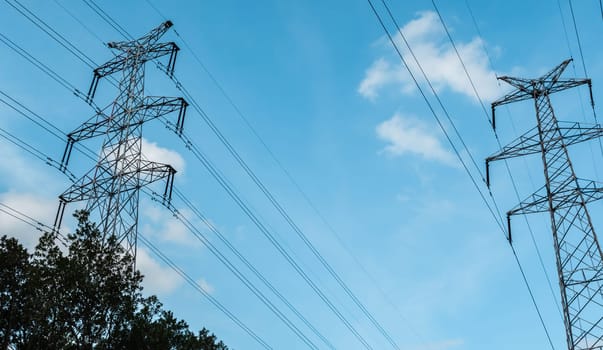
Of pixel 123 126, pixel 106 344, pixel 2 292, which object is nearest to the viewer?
pixel 2 292

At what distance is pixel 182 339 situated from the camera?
25094mm

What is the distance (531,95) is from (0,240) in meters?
25.3

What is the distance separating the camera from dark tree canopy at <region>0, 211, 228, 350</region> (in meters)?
17.0

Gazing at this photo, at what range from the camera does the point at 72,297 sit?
18031 millimetres

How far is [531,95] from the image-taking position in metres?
29.3

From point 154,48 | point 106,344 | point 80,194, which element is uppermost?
point 154,48

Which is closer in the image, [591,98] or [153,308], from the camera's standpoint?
[153,308]

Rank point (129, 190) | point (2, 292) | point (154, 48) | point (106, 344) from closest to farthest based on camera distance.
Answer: point (2, 292), point (106, 344), point (129, 190), point (154, 48)

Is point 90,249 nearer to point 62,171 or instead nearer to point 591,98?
point 62,171

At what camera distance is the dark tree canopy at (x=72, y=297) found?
1703 centimetres

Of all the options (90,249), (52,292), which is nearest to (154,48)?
(90,249)

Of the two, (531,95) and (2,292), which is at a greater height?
(531,95)

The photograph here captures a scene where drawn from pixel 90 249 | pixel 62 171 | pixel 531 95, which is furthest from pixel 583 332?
pixel 62 171

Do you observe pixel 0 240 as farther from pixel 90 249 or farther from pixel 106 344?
pixel 106 344
